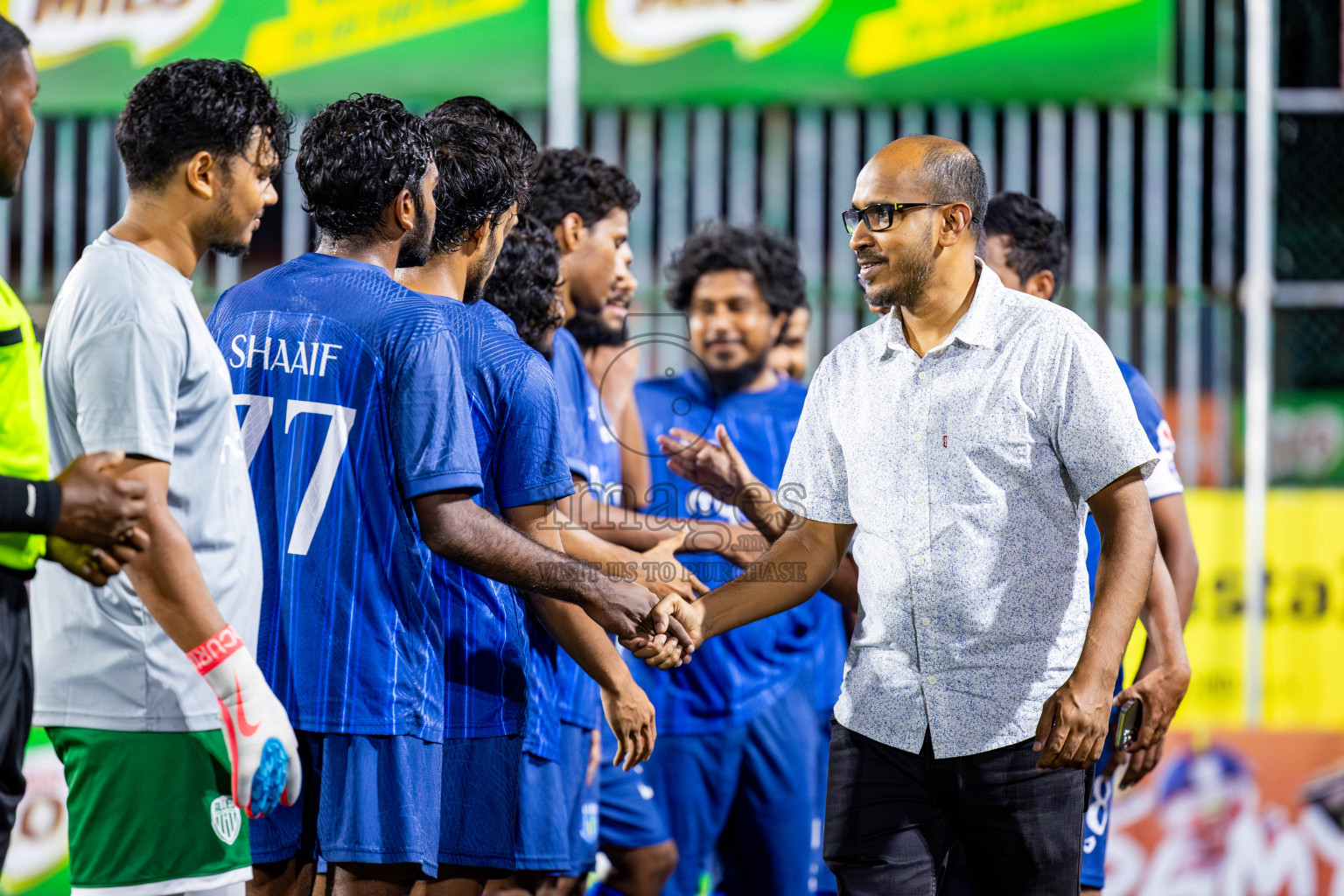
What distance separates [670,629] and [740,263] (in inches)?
103

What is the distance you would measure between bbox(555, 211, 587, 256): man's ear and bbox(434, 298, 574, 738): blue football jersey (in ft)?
4.73

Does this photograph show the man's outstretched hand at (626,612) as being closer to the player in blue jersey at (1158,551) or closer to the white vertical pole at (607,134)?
the player in blue jersey at (1158,551)

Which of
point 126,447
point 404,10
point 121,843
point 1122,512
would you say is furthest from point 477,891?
point 404,10

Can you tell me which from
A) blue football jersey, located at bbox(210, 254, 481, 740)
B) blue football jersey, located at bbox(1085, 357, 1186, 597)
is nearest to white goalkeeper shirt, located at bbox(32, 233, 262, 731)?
blue football jersey, located at bbox(210, 254, 481, 740)

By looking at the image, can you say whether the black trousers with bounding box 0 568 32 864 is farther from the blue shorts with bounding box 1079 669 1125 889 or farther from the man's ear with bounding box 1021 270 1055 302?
the man's ear with bounding box 1021 270 1055 302

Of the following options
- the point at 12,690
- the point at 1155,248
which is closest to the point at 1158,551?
the point at 12,690

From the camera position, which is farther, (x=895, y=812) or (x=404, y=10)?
(x=404, y=10)

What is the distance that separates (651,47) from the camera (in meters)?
6.68

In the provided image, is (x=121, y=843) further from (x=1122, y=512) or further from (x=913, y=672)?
(x=1122, y=512)

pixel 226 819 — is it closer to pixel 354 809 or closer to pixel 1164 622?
pixel 354 809

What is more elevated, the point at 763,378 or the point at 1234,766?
the point at 763,378

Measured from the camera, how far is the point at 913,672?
2.69 meters

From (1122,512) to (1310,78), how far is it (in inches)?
203

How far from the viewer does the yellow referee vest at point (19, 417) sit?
208 centimetres
